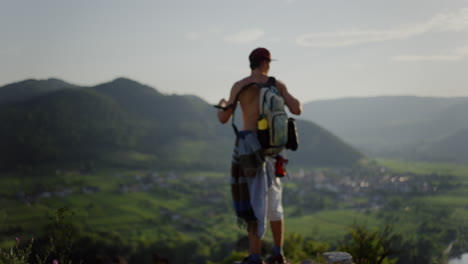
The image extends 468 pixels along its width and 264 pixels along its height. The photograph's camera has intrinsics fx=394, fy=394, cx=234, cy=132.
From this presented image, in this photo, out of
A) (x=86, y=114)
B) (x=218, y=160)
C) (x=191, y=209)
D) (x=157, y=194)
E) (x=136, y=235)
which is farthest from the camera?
(x=86, y=114)

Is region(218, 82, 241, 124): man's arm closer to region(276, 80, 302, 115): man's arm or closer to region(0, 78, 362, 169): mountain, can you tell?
region(276, 80, 302, 115): man's arm

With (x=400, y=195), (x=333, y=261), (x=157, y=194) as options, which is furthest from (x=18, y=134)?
(x=333, y=261)

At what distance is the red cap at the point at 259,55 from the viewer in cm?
587

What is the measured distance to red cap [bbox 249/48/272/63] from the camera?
19.3ft

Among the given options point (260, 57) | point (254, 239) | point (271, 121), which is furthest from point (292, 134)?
point (254, 239)

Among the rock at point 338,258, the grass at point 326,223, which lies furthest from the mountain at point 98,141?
the rock at point 338,258

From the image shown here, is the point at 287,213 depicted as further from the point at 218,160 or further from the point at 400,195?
the point at 218,160

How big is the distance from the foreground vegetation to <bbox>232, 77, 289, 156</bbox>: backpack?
170ft

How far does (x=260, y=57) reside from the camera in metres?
5.88

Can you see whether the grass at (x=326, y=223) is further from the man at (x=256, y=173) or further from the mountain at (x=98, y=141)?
the man at (x=256, y=173)

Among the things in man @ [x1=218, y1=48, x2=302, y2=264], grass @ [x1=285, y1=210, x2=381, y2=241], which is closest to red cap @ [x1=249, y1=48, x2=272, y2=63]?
man @ [x1=218, y1=48, x2=302, y2=264]

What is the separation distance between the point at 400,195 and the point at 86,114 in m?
140

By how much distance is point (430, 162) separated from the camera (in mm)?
196500

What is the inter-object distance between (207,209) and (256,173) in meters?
111
